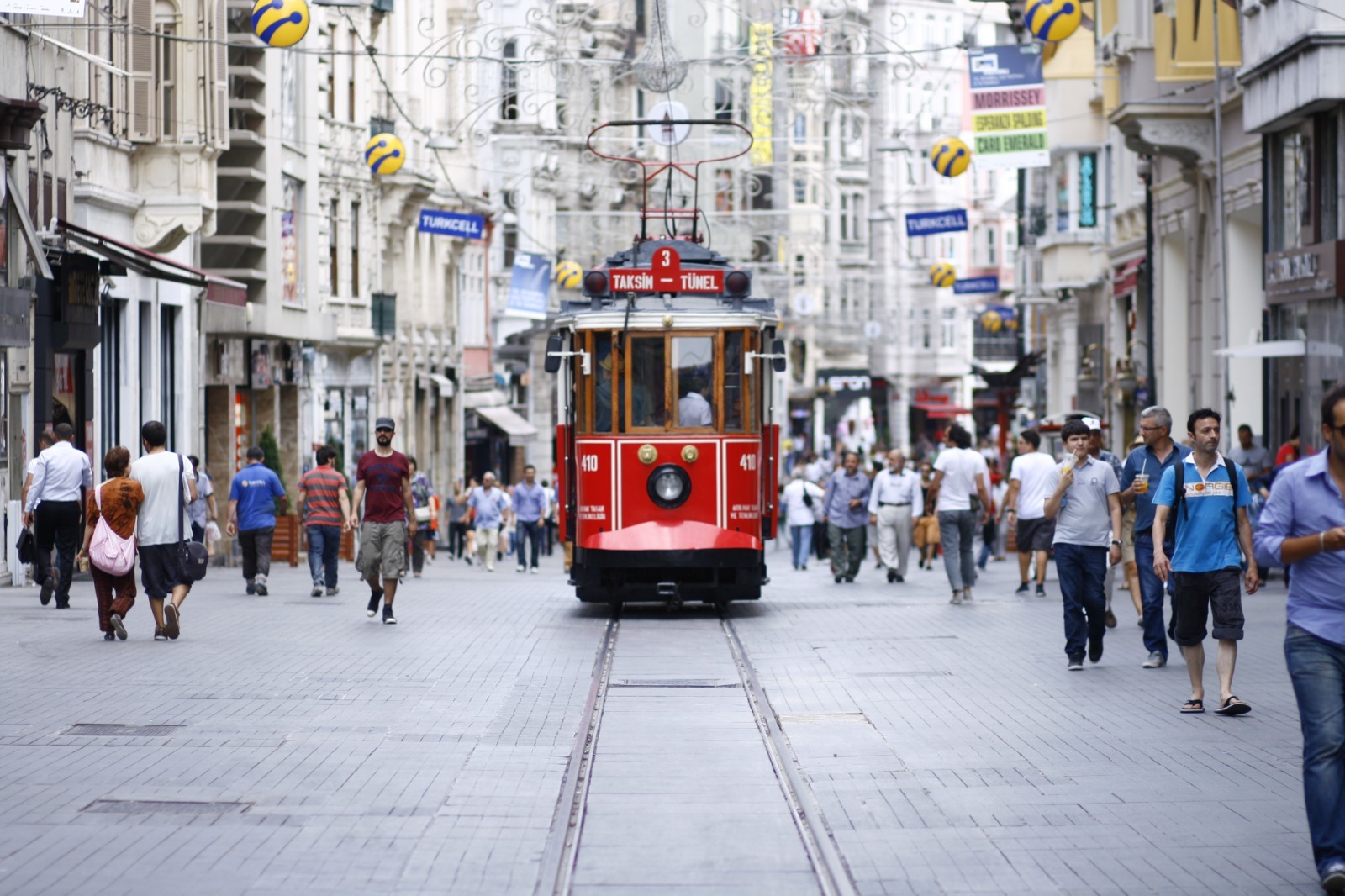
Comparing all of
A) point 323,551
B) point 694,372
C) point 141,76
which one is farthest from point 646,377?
point 141,76

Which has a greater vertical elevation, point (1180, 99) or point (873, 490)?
point (1180, 99)

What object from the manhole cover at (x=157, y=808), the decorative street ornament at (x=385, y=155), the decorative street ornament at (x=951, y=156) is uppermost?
the decorative street ornament at (x=385, y=155)

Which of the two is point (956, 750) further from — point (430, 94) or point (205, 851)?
point (430, 94)

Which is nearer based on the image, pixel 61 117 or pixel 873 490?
pixel 61 117

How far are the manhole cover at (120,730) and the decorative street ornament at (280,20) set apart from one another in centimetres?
1210

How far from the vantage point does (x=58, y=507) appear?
20.6 metres

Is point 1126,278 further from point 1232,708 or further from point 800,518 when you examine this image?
point 1232,708

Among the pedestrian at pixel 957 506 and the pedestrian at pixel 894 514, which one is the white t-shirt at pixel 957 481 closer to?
the pedestrian at pixel 957 506

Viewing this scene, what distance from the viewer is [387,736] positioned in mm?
11750

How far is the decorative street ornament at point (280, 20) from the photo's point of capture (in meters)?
22.7

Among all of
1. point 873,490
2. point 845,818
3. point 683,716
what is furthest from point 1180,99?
point 845,818

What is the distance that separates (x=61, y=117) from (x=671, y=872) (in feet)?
67.1

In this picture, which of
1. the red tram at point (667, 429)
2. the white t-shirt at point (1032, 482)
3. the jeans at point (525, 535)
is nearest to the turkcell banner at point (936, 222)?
the jeans at point (525, 535)

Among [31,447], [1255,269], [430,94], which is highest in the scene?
[430,94]
